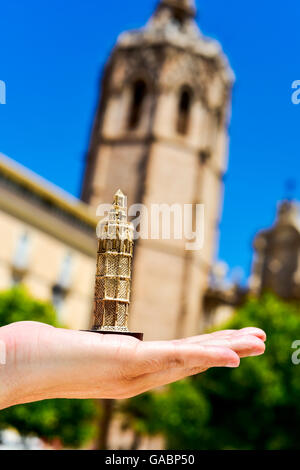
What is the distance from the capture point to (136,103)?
4291cm

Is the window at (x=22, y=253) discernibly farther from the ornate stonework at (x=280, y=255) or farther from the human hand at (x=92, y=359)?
the human hand at (x=92, y=359)

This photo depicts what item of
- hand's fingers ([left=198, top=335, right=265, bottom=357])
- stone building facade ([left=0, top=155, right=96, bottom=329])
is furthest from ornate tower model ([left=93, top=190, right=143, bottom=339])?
stone building facade ([left=0, top=155, right=96, bottom=329])

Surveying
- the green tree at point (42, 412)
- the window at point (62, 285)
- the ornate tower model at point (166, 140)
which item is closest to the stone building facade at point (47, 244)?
the window at point (62, 285)

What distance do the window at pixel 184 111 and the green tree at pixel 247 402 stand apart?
15269mm

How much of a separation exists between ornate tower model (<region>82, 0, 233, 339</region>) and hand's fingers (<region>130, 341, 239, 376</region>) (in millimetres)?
34569

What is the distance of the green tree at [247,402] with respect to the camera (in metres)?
27.1

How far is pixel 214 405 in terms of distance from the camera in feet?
96.9

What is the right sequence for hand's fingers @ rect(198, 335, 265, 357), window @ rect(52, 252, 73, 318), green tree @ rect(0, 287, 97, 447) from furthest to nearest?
window @ rect(52, 252, 73, 318) < green tree @ rect(0, 287, 97, 447) < hand's fingers @ rect(198, 335, 265, 357)

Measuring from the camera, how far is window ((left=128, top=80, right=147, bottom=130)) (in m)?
42.6

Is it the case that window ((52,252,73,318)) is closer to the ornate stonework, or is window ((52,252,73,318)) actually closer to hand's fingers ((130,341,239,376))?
the ornate stonework

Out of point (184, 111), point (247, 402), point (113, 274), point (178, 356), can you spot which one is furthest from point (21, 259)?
point (178, 356)

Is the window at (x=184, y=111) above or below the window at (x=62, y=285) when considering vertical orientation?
above

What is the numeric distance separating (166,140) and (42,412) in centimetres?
2153

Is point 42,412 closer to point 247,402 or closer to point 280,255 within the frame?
point 247,402
